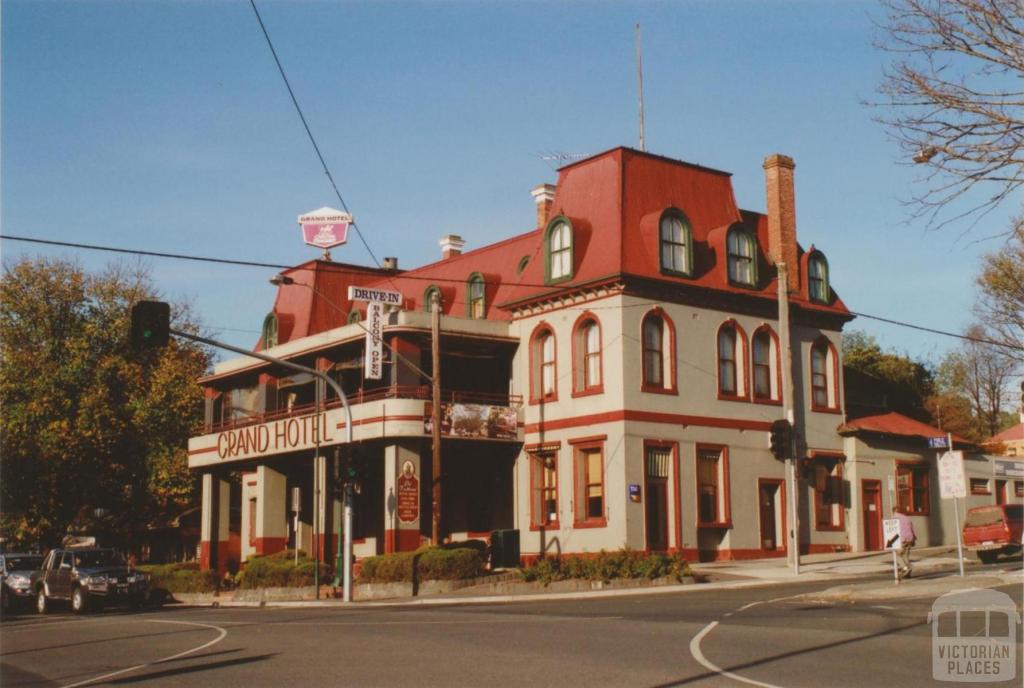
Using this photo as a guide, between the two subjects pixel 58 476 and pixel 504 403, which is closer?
pixel 504 403

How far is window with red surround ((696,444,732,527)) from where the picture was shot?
127 feet

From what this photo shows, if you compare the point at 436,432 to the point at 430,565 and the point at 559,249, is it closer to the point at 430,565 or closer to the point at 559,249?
the point at 430,565

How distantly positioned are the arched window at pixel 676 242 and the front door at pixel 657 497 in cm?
602

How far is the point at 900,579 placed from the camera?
27688 mm

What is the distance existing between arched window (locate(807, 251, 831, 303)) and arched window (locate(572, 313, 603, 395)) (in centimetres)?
921

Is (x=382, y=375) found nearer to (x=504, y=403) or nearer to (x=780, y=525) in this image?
(x=504, y=403)

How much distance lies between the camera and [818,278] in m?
43.6

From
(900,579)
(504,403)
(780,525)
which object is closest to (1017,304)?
(780,525)

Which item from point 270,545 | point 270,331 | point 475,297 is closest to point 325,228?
point 270,331

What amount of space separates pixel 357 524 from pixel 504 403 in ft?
29.7

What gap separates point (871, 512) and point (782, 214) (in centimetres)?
1105

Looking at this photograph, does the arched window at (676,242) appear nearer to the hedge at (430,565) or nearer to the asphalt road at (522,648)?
the hedge at (430,565)

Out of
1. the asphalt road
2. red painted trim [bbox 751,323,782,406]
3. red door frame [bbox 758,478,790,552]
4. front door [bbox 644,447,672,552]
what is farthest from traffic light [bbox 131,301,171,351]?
red door frame [bbox 758,478,790,552]

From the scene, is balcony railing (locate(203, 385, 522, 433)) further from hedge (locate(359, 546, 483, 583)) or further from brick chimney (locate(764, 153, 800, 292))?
brick chimney (locate(764, 153, 800, 292))
